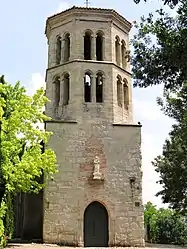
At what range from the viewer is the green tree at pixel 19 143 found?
18.4 meters

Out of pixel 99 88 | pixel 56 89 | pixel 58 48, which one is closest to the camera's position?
pixel 99 88

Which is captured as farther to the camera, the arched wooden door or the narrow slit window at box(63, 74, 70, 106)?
the narrow slit window at box(63, 74, 70, 106)

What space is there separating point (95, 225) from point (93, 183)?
84.8 inches

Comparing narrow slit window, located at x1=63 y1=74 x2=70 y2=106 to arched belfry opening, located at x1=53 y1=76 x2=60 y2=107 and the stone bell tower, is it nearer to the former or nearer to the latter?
the stone bell tower

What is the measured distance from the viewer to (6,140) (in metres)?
18.9

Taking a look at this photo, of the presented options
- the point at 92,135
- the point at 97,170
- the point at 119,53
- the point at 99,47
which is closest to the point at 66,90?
the point at 99,47

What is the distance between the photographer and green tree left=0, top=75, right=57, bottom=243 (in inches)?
726

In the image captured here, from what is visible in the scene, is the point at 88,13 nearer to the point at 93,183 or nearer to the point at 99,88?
the point at 99,88

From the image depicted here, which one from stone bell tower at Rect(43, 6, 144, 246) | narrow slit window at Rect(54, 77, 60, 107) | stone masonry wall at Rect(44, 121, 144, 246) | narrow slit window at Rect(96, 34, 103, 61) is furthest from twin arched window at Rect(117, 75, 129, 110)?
narrow slit window at Rect(54, 77, 60, 107)

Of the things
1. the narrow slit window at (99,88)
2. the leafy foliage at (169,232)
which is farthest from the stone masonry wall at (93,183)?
the leafy foliage at (169,232)

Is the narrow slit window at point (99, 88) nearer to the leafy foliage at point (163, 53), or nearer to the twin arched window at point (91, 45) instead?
the twin arched window at point (91, 45)

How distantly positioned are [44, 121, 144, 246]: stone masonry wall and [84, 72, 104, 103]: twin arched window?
67.3 inches

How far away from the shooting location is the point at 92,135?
23.0 meters

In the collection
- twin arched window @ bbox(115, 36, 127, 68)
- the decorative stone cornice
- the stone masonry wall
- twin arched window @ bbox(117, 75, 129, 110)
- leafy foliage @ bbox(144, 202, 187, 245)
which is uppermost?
the decorative stone cornice
